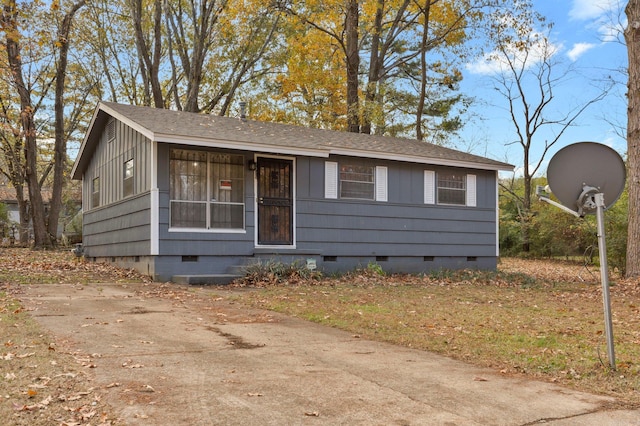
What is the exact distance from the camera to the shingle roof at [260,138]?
12664 millimetres

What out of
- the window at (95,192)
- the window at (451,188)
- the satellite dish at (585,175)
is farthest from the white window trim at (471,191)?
the satellite dish at (585,175)

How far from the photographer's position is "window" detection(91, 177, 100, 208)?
17764 mm

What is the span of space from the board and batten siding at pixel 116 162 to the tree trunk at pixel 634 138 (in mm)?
11596

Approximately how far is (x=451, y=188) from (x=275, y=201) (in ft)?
18.0

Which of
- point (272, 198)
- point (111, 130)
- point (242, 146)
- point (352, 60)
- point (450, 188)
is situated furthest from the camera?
point (352, 60)

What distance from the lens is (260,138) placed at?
13711 mm

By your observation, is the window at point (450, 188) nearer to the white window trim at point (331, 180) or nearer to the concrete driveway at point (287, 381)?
the white window trim at point (331, 180)

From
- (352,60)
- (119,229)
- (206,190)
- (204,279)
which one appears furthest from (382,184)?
(352,60)

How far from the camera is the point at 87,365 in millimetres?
4871

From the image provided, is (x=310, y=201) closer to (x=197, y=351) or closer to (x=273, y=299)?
(x=273, y=299)

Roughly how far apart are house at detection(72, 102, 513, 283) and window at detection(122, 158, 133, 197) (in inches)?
3.5

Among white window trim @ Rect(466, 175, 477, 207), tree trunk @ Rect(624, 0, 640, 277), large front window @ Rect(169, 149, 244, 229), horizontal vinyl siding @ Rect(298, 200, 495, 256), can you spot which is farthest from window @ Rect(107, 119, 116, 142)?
tree trunk @ Rect(624, 0, 640, 277)

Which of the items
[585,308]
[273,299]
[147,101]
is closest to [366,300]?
[273,299]

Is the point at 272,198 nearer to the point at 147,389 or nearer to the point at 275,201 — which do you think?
the point at 275,201
